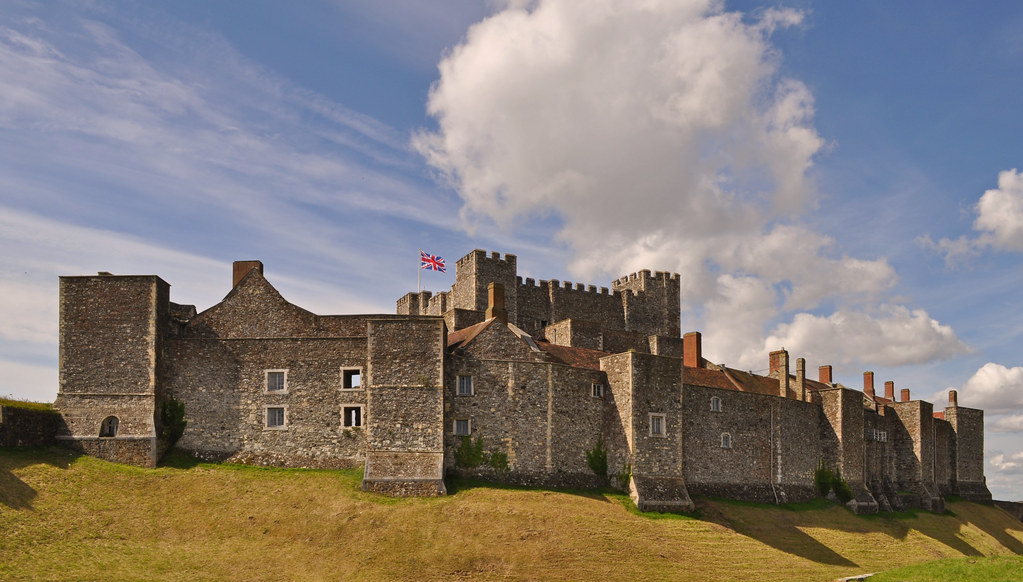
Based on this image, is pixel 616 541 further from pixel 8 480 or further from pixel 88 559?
pixel 8 480

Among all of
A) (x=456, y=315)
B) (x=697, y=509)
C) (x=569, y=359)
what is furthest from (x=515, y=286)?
(x=697, y=509)

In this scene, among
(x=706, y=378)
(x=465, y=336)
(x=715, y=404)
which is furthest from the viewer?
(x=706, y=378)

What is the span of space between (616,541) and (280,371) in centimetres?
2175

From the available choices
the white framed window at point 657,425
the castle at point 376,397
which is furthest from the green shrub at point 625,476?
the white framed window at point 657,425

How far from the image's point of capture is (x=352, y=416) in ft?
163

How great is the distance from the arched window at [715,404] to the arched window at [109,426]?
37563mm

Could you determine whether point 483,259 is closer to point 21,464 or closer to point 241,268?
point 241,268

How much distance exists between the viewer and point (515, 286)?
74750 mm

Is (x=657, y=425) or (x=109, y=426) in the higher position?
(x=109, y=426)

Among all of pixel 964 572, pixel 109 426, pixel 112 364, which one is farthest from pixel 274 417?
pixel 964 572

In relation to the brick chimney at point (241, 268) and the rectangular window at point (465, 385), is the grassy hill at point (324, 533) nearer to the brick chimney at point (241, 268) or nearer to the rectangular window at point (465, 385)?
the rectangular window at point (465, 385)

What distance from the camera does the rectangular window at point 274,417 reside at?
1946 inches

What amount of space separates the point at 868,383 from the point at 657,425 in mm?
40844

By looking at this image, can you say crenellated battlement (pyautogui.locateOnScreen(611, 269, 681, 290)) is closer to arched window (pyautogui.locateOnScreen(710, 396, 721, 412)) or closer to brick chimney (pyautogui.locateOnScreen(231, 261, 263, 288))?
arched window (pyautogui.locateOnScreen(710, 396, 721, 412))
